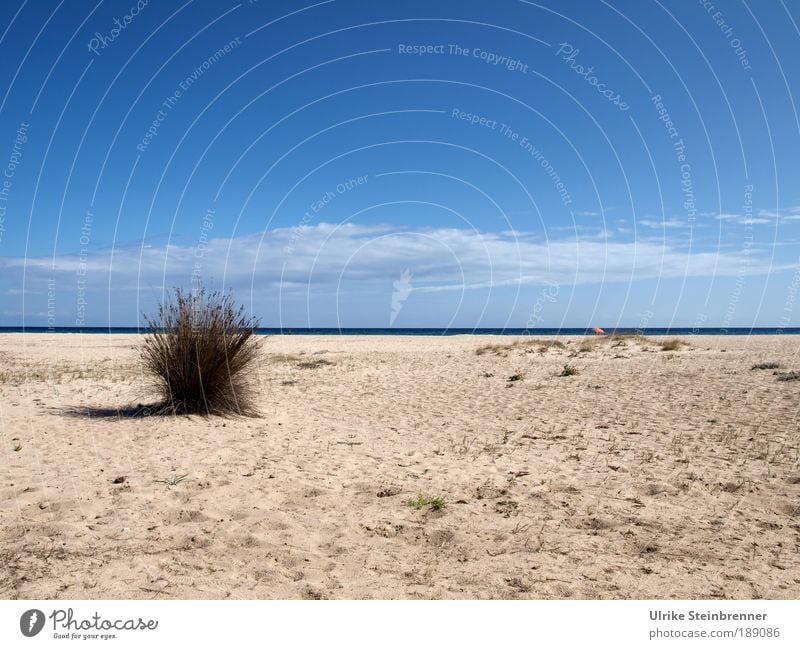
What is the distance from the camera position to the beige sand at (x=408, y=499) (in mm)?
3584

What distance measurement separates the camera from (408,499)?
5129mm

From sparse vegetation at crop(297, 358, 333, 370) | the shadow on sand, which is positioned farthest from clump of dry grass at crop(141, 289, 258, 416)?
sparse vegetation at crop(297, 358, 333, 370)

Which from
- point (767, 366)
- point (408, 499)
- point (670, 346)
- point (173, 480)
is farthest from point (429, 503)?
point (670, 346)

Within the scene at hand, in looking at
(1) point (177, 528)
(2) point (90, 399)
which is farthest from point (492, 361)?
(1) point (177, 528)

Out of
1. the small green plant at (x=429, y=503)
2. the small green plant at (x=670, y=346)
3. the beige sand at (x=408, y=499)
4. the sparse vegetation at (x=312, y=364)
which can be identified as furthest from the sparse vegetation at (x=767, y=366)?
the small green plant at (x=429, y=503)

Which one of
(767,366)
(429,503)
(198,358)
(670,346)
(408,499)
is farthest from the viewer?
(670,346)

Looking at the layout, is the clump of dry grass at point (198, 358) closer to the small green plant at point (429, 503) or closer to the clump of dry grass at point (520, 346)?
the small green plant at point (429, 503)

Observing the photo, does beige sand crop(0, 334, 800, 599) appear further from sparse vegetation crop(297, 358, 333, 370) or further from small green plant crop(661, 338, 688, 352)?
small green plant crop(661, 338, 688, 352)

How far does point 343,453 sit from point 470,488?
6.19 feet

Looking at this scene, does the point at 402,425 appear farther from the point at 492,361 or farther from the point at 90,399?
the point at 492,361

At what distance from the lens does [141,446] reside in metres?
6.89

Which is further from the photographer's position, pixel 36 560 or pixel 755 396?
pixel 755 396

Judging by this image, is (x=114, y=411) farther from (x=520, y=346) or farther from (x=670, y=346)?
(x=670, y=346)
